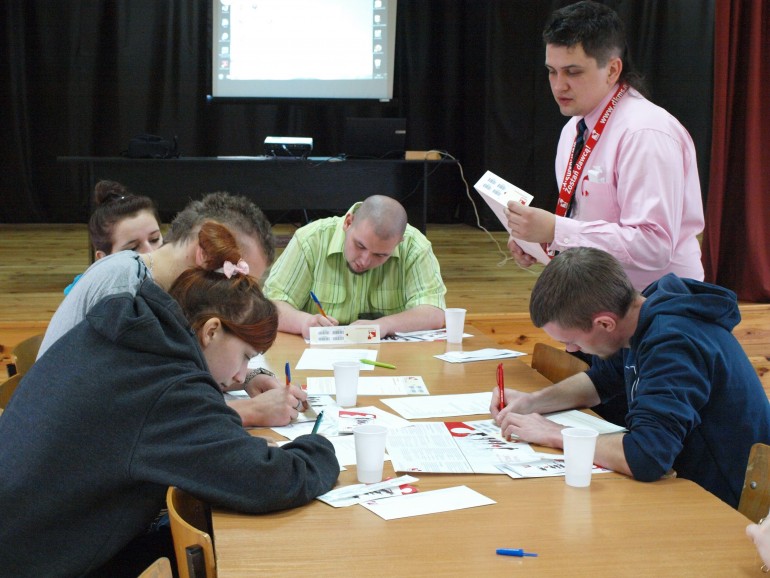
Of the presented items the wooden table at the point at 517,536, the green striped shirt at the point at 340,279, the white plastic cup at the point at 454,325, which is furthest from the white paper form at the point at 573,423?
the green striped shirt at the point at 340,279

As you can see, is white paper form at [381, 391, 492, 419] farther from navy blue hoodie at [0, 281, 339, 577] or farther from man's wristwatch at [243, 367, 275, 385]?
navy blue hoodie at [0, 281, 339, 577]

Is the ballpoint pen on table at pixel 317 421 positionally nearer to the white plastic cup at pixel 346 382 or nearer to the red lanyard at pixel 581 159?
the white plastic cup at pixel 346 382

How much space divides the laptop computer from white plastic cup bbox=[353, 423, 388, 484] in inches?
157

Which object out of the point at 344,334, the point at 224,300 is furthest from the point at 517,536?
the point at 344,334

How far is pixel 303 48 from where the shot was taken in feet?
20.8

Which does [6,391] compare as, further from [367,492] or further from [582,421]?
[582,421]

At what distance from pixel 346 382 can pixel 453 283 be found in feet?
11.5

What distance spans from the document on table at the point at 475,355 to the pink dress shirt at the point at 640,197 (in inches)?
14.9

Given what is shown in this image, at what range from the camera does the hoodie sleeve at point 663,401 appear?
1.65 meters

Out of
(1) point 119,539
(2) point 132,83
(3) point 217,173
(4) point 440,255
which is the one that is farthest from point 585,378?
(2) point 132,83

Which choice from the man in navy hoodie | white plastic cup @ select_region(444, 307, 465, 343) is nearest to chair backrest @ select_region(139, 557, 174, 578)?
the man in navy hoodie

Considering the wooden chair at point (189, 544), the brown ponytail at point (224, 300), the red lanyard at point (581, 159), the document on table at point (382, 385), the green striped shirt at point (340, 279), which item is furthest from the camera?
the green striped shirt at point (340, 279)

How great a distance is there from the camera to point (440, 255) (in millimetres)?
6750

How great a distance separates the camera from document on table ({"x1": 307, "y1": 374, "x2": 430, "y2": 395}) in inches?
89.7
